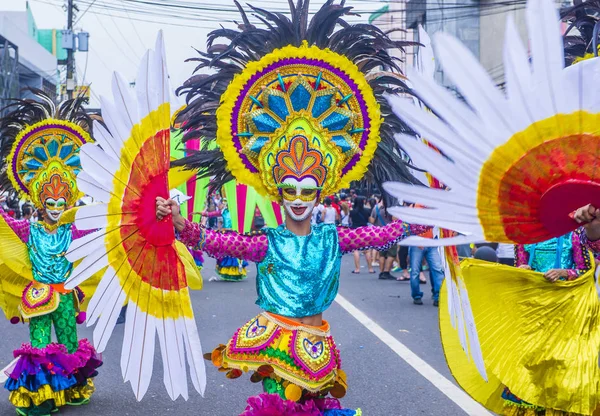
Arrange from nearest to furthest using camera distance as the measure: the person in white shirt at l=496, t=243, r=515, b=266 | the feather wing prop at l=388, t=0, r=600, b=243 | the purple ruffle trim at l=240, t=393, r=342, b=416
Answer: the feather wing prop at l=388, t=0, r=600, b=243 < the purple ruffle trim at l=240, t=393, r=342, b=416 < the person in white shirt at l=496, t=243, r=515, b=266

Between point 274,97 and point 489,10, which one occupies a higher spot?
point 489,10

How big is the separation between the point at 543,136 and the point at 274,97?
71.0 inches

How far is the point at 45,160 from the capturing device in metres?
6.64

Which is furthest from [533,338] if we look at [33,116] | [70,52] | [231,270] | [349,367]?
[70,52]

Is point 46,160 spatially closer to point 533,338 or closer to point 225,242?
point 225,242

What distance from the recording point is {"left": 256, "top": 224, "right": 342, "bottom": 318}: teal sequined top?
14.1 feet

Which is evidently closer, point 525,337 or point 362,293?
point 525,337

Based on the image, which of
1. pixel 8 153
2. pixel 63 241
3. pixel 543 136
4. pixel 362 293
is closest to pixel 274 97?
pixel 543 136

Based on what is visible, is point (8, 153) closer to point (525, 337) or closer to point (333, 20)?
point (333, 20)

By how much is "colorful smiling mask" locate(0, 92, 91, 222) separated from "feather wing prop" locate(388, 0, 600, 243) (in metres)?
4.17

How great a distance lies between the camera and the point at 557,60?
2.75 metres

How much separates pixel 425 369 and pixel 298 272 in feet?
11.4

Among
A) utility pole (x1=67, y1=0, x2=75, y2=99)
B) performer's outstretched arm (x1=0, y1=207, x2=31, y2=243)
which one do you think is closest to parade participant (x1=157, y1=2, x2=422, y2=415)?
performer's outstretched arm (x1=0, y1=207, x2=31, y2=243)

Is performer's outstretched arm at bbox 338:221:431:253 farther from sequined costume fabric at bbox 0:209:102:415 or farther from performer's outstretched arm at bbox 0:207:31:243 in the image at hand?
performer's outstretched arm at bbox 0:207:31:243
